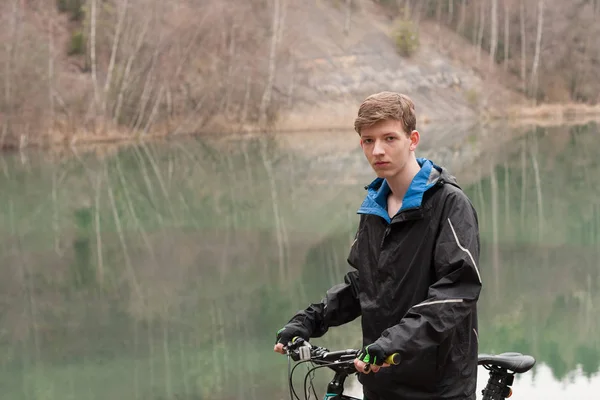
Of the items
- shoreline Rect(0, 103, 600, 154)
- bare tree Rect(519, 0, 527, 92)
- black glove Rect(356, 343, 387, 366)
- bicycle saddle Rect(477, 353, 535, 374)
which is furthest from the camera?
bare tree Rect(519, 0, 527, 92)

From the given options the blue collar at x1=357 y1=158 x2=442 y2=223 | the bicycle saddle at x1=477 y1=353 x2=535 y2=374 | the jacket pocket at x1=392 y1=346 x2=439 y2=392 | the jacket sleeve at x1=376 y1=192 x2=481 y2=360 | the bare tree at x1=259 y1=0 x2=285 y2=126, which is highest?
the bare tree at x1=259 y1=0 x2=285 y2=126

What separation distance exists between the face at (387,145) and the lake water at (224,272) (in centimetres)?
352

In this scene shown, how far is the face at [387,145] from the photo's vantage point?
3082 mm

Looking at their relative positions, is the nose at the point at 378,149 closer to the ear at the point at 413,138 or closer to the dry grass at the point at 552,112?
the ear at the point at 413,138

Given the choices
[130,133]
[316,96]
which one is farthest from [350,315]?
[316,96]

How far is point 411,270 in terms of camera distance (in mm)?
3098

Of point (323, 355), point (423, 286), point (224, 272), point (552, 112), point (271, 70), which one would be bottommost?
point (224, 272)

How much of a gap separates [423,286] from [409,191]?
13.5 inches

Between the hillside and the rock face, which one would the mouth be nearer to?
the hillside

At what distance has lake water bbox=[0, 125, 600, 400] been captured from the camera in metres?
7.18

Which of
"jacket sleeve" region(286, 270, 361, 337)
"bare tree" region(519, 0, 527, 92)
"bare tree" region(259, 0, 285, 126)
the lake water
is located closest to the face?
"jacket sleeve" region(286, 270, 361, 337)

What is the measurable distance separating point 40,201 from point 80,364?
39.9 feet

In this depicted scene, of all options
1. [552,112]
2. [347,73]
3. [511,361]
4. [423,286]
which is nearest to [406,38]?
[347,73]

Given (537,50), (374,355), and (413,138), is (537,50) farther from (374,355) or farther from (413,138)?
(374,355)
